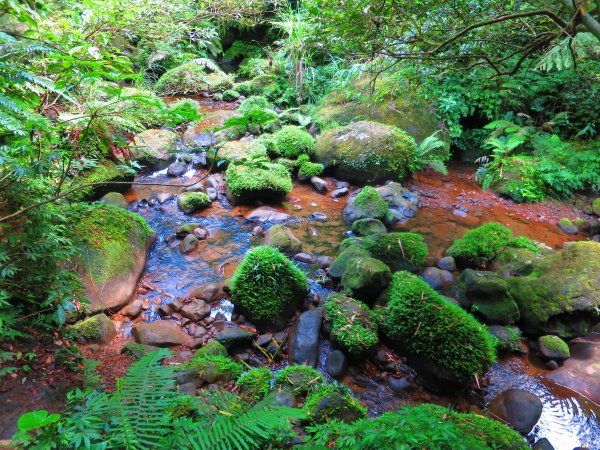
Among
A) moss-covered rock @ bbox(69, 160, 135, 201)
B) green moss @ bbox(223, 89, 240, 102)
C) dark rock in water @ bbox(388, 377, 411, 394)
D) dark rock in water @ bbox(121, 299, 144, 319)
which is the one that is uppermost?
green moss @ bbox(223, 89, 240, 102)

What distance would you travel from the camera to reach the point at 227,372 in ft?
9.84

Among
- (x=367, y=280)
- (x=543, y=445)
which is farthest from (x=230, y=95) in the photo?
(x=543, y=445)

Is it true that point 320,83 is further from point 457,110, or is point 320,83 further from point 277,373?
point 277,373

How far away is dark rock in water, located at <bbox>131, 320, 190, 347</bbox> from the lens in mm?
3383

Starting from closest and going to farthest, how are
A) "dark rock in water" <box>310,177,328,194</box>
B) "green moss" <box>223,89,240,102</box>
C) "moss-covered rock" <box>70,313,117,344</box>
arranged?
1. "moss-covered rock" <box>70,313,117,344</box>
2. "dark rock in water" <box>310,177,328,194</box>
3. "green moss" <box>223,89,240,102</box>

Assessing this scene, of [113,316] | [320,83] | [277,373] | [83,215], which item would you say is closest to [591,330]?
[277,373]

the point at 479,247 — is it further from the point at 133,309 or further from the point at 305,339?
the point at 133,309

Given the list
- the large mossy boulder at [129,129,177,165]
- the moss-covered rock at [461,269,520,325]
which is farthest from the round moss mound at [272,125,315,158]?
the moss-covered rock at [461,269,520,325]

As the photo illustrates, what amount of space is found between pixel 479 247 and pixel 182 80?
9.94m

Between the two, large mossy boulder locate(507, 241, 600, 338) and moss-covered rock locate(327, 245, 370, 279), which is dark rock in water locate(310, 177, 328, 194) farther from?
large mossy boulder locate(507, 241, 600, 338)

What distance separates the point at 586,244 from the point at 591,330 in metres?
1.12

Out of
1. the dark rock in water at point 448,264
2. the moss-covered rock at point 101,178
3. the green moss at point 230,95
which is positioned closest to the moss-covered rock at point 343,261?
the dark rock in water at point 448,264

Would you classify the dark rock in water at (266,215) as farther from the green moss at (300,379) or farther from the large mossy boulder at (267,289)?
the green moss at (300,379)

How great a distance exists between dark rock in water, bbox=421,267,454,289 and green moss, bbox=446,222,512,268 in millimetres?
394
